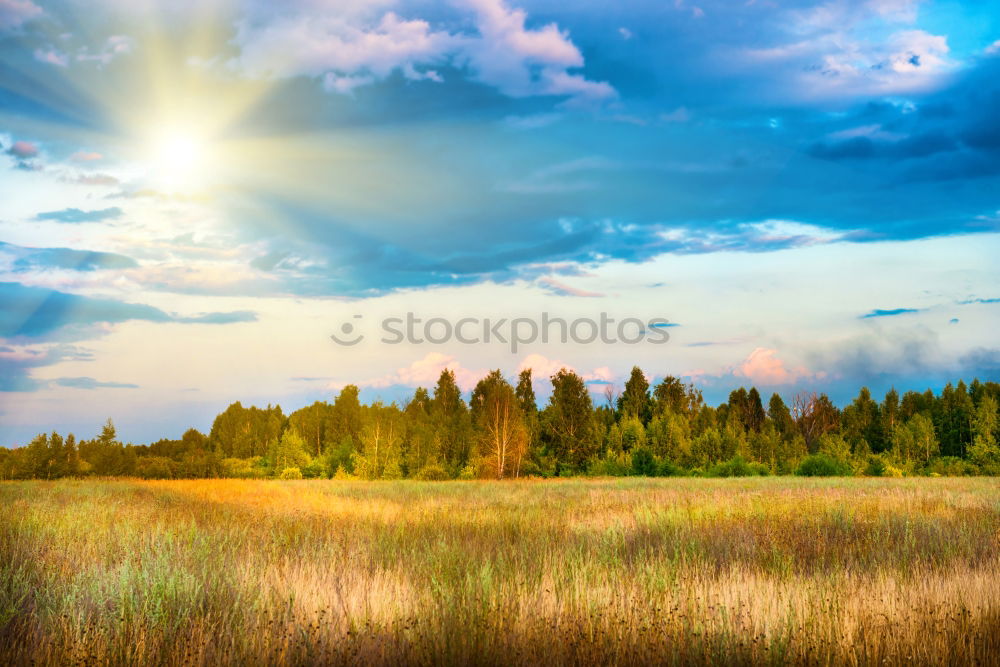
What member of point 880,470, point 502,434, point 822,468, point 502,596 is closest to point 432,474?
point 502,434

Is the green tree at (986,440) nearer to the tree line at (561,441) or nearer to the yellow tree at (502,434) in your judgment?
the tree line at (561,441)

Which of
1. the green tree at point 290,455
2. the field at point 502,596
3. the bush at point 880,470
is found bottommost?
the bush at point 880,470

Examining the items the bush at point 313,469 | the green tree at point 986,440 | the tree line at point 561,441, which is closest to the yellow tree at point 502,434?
the tree line at point 561,441

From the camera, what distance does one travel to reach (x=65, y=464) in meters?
51.2

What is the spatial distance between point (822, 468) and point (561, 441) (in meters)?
21.8

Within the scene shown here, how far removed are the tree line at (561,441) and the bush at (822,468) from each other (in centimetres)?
14

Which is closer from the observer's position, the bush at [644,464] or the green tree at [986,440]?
the bush at [644,464]

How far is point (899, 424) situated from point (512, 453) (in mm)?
48679

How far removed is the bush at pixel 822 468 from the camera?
163 feet

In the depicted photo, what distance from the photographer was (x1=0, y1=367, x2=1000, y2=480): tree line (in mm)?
50812

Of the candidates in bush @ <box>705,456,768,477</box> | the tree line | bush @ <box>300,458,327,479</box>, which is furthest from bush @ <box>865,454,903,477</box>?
bush @ <box>300,458,327,479</box>

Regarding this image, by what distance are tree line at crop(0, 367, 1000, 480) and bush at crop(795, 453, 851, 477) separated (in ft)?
0.46

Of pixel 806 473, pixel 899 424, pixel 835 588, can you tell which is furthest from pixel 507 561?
pixel 899 424

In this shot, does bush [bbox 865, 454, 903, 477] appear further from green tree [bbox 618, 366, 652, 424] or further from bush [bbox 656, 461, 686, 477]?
green tree [bbox 618, 366, 652, 424]
